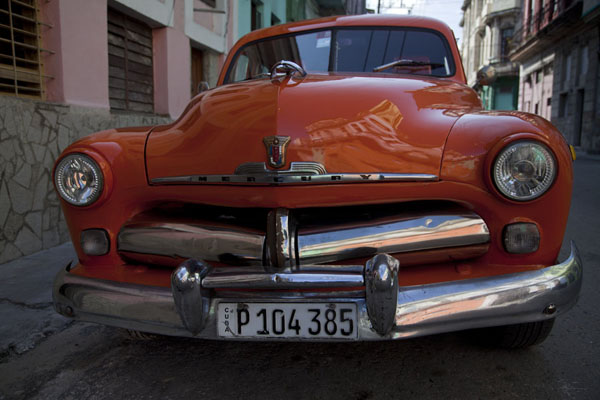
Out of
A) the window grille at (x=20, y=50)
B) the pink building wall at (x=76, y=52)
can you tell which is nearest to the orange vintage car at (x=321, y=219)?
the window grille at (x=20, y=50)

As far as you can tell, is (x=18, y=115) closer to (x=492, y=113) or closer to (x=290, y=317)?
(x=290, y=317)

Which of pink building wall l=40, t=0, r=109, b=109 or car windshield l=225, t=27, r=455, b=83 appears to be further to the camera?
pink building wall l=40, t=0, r=109, b=109

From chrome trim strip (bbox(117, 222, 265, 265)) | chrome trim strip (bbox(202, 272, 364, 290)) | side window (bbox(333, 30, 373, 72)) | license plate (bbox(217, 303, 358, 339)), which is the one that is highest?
side window (bbox(333, 30, 373, 72))

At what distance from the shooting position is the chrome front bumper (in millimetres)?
1443

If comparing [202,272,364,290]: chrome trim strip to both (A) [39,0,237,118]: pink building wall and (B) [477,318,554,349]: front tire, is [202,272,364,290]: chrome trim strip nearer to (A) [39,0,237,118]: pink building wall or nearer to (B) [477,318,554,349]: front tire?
(B) [477,318,554,349]: front tire

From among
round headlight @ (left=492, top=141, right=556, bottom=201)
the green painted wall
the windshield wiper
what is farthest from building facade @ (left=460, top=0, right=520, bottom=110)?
round headlight @ (left=492, top=141, right=556, bottom=201)

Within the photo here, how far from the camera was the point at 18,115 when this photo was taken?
12.5 ft

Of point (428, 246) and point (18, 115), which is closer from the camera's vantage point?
point (428, 246)

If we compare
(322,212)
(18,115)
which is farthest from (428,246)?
(18,115)

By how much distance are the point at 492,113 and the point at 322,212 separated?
758 millimetres

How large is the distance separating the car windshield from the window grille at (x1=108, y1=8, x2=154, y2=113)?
318cm

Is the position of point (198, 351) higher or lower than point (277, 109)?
lower

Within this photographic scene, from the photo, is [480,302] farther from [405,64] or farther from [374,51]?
[374,51]

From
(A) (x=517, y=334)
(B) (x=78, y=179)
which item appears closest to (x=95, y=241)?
(B) (x=78, y=179)
